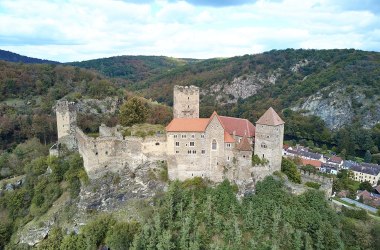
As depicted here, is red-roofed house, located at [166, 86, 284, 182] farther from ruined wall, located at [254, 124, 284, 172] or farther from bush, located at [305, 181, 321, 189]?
bush, located at [305, 181, 321, 189]

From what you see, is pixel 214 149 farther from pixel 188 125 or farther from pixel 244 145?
pixel 188 125

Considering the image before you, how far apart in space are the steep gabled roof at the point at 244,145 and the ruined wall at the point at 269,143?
1.86 metres

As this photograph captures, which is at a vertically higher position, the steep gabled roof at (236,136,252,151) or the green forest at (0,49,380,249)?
the steep gabled roof at (236,136,252,151)

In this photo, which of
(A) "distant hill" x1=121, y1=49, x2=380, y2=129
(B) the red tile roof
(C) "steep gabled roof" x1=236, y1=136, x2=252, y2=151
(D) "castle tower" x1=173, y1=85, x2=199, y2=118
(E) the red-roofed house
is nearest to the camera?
(C) "steep gabled roof" x1=236, y1=136, x2=252, y2=151

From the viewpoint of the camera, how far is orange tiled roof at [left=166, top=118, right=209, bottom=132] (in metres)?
40.8

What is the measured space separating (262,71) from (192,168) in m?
119

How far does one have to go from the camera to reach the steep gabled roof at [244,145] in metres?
40.1

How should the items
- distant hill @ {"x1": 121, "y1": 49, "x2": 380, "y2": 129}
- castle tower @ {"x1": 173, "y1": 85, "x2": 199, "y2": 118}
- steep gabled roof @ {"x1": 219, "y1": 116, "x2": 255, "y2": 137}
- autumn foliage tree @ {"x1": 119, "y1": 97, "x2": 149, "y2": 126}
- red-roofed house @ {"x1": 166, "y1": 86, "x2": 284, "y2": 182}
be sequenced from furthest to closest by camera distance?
1. distant hill @ {"x1": 121, "y1": 49, "x2": 380, "y2": 129}
2. autumn foliage tree @ {"x1": 119, "y1": 97, "x2": 149, "y2": 126}
3. castle tower @ {"x1": 173, "y1": 85, "x2": 199, "y2": 118}
4. steep gabled roof @ {"x1": 219, "y1": 116, "x2": 255, "y2": 137}
5. red-roofed house @ {"x1": 166, "y1": 86, "x2": 284, "y2": 182}

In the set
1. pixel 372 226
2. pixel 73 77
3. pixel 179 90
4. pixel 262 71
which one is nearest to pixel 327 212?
pixel 372 226

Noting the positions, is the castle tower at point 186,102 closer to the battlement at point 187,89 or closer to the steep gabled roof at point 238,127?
the battlement at point 187,89

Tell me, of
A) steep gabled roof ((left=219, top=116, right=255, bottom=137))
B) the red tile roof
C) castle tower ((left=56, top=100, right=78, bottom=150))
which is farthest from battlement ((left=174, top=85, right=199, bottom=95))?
the red tile roof

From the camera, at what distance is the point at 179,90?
47125 millimetres

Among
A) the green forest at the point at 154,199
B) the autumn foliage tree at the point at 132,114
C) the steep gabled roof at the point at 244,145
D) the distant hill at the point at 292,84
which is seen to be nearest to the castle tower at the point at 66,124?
the green forest at the point at 154,199

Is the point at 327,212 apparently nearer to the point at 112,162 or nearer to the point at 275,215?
the point at 275,215
